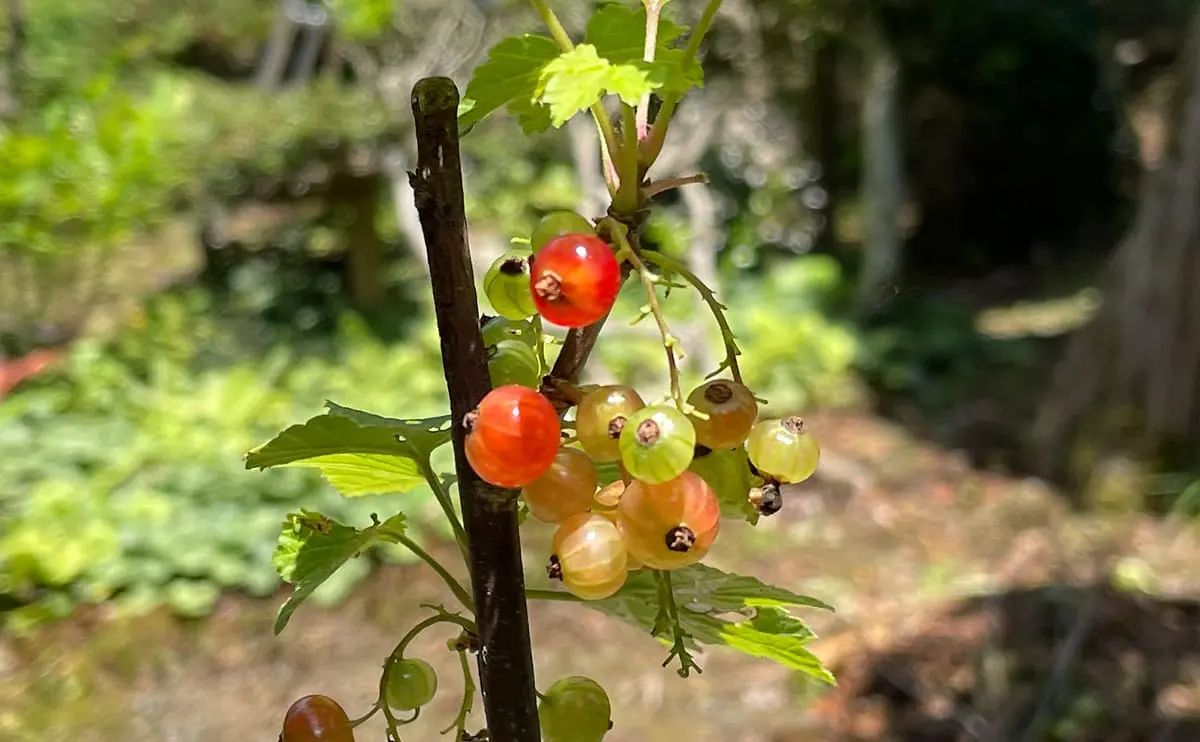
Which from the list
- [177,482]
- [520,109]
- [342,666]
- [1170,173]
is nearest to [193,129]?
[177,482]

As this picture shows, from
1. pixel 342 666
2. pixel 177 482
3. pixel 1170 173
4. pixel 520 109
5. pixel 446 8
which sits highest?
pixel 446 8

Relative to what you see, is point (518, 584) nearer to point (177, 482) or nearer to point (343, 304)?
point (177, 482)

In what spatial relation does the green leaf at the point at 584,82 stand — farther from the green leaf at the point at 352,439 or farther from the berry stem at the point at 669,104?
the green leaf at the point at 352,439

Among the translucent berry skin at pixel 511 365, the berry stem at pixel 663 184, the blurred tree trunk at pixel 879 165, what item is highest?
the blurred tree trunk at pixel 879 165

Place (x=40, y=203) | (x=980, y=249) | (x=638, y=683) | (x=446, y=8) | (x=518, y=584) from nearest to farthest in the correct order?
(x=518, y=584) → (x=638, y=683) → (x=40, y=203) → (x=446, y=8) → (x=980, y=249)

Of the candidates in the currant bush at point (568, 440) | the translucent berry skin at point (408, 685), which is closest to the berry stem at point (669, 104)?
the currant bush at point (568, 440)

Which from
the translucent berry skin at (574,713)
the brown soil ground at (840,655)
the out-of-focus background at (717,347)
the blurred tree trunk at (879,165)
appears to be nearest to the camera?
the translucent berry skin at (574,713)

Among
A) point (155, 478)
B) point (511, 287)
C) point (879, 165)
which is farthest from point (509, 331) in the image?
point (879, 165)
